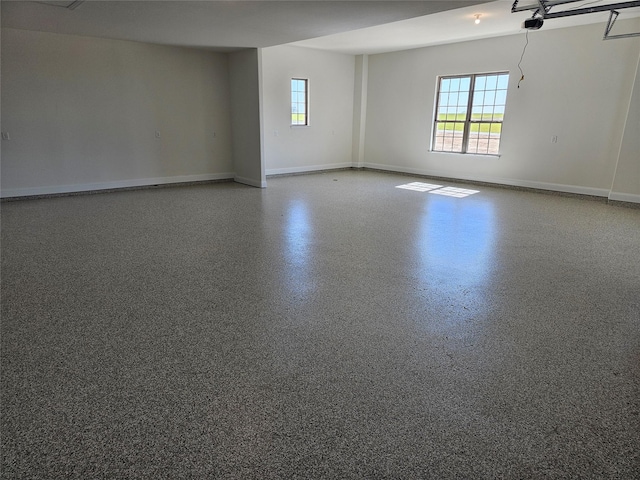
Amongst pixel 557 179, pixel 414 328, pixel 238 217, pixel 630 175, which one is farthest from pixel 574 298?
pixel 557 179

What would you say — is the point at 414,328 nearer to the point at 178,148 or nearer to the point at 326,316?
the point at 326,316

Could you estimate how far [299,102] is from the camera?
8984mm

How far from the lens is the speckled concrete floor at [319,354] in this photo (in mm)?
1582

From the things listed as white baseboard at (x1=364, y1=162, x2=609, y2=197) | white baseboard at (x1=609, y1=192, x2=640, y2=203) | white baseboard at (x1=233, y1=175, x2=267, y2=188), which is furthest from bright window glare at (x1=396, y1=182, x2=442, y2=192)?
white baseboard at (x1=609, y1=192, x2=640, y2=203)

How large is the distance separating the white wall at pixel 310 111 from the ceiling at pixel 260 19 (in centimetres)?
154

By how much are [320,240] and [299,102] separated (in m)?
5.58

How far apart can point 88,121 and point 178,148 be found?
1560 mm

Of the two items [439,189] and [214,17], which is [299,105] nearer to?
[439,189]

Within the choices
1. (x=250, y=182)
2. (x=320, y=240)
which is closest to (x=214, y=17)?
(x=320, y=240)

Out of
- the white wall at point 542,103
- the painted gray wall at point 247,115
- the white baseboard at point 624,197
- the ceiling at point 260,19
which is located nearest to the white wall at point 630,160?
the white baseboard at point 624,197

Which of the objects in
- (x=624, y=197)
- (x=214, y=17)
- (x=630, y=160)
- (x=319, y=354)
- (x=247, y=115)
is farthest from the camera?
(x=247, y=115)

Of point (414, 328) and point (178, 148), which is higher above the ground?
point (178, 148)

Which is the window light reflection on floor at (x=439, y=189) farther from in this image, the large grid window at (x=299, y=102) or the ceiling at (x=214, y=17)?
the ceiling at (x=214, y=17)

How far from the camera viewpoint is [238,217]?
213 inches
